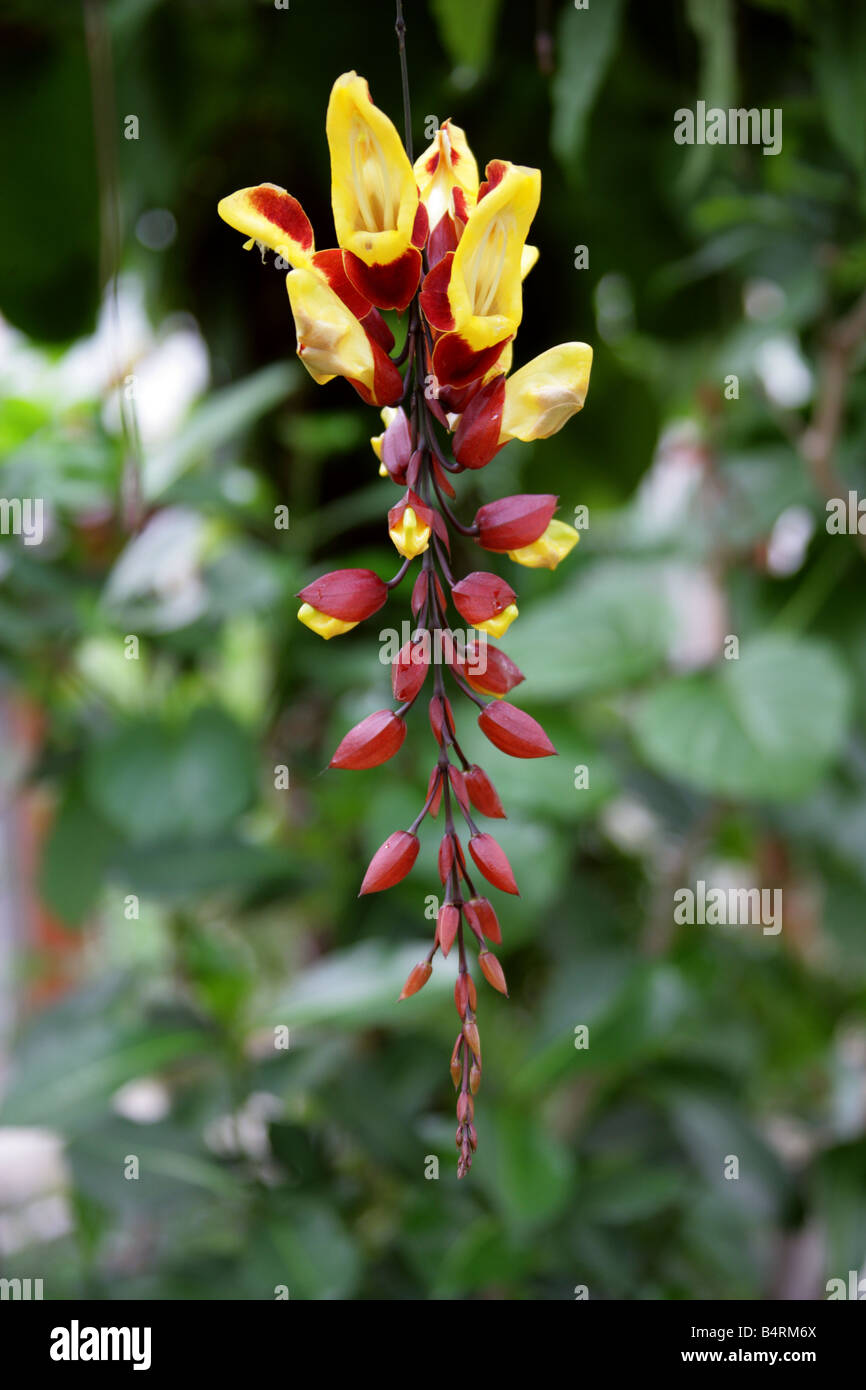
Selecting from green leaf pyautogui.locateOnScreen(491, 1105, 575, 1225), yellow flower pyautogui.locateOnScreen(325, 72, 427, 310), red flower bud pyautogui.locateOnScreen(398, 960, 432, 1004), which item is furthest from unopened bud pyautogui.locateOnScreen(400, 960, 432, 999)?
green leaf pyautogui.locateOnScreen(491, 1105, 575, 1225)

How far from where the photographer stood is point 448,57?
603mm

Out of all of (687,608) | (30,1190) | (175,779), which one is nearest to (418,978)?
(175,779)

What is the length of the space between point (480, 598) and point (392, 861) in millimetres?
45

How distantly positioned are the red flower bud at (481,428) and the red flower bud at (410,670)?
35 mm

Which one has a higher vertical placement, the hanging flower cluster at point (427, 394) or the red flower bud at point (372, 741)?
the hanging flower cluster at point (427, 394)

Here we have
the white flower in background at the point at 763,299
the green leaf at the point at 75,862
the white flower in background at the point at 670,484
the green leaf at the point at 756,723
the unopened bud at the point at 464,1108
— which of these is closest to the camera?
the unopened bud at the point at 464,1108

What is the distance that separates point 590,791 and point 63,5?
0.56 metres

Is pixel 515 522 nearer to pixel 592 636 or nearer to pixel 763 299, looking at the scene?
pixel 592 636

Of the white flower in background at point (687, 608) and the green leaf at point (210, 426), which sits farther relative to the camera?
the white flower in background at point (687, 608)

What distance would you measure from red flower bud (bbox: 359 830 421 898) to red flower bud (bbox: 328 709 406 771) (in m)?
0.01

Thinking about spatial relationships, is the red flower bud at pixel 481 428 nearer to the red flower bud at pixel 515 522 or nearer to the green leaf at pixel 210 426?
the red flower bud at pixel 515 522

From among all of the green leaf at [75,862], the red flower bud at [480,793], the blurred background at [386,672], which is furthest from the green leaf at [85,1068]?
the red flower bud at [480,793]

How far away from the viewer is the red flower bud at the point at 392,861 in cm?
17
